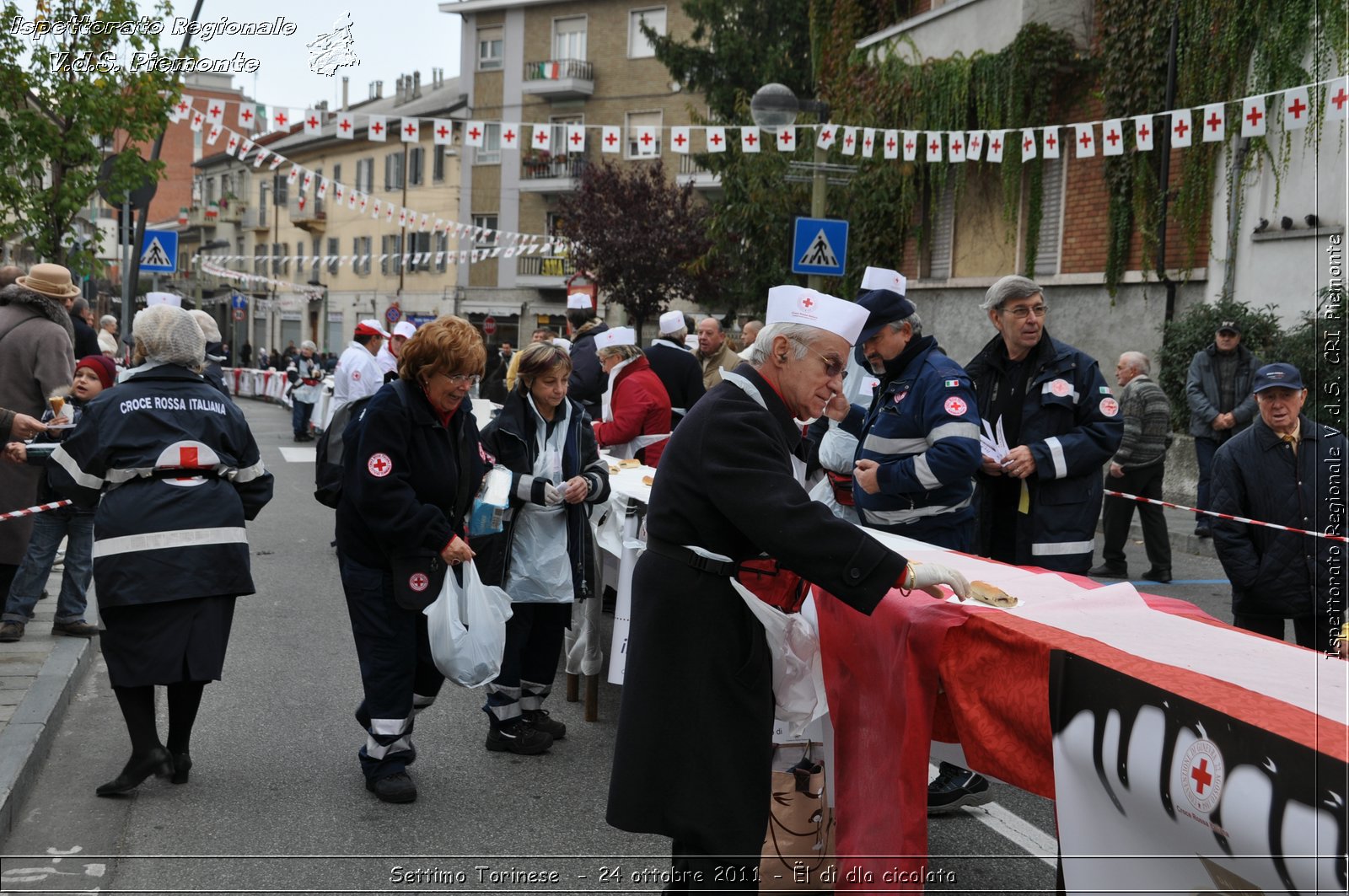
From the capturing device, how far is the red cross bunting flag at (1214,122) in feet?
45.7

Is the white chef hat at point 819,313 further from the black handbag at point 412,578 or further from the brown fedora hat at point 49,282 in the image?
the brown fedora hat at point 49,282

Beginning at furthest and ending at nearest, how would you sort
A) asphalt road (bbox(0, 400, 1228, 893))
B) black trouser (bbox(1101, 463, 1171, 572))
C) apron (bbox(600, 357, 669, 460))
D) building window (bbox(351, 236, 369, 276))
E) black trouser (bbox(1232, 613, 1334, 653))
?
building window (bbox(351, 236, 369, 276)) < black trouser (bbox(1101, 463, 1171, 572)) < apron (bbox(600, 357, 669, 460)) < black trouser (bbox(1232, 613, 1334, 653)) < asphalt road (bbox(0, 400, 1228, 893))

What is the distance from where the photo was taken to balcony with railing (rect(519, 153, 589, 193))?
1880 inches

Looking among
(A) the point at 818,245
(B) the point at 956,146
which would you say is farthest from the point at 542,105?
(A) the point at 818,245

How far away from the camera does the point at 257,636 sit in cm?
813

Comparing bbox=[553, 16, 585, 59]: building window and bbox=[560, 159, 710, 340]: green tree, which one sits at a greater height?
bbox=[553, 16, 585, 59]: building window

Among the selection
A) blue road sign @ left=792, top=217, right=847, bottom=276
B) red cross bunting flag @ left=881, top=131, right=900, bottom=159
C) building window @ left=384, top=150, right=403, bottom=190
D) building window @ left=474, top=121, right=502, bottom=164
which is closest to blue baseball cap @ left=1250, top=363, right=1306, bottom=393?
blue road sign @ left=792, top=217, right=847, bottom=276

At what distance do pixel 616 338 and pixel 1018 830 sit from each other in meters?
5.34

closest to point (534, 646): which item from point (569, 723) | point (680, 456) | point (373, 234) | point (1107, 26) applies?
point (569, 723)

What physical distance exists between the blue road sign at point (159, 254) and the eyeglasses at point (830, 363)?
1566cm

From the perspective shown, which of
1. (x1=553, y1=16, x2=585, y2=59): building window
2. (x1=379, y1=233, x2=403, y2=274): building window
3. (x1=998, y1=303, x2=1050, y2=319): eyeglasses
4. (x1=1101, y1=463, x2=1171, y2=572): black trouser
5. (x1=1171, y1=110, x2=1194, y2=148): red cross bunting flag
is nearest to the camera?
(x1=998, y1=303, x2=1050, y2=319): eyeglasses

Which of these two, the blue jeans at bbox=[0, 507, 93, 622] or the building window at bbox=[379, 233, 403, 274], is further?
the building window at bbox=[379, 233, 403, 274]

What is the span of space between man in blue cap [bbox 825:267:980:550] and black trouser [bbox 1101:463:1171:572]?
598cm

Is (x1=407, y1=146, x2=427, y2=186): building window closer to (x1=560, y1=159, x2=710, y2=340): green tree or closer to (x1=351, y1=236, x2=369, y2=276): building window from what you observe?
(x1=351, y1=236, x2=369, y2=276): building window
